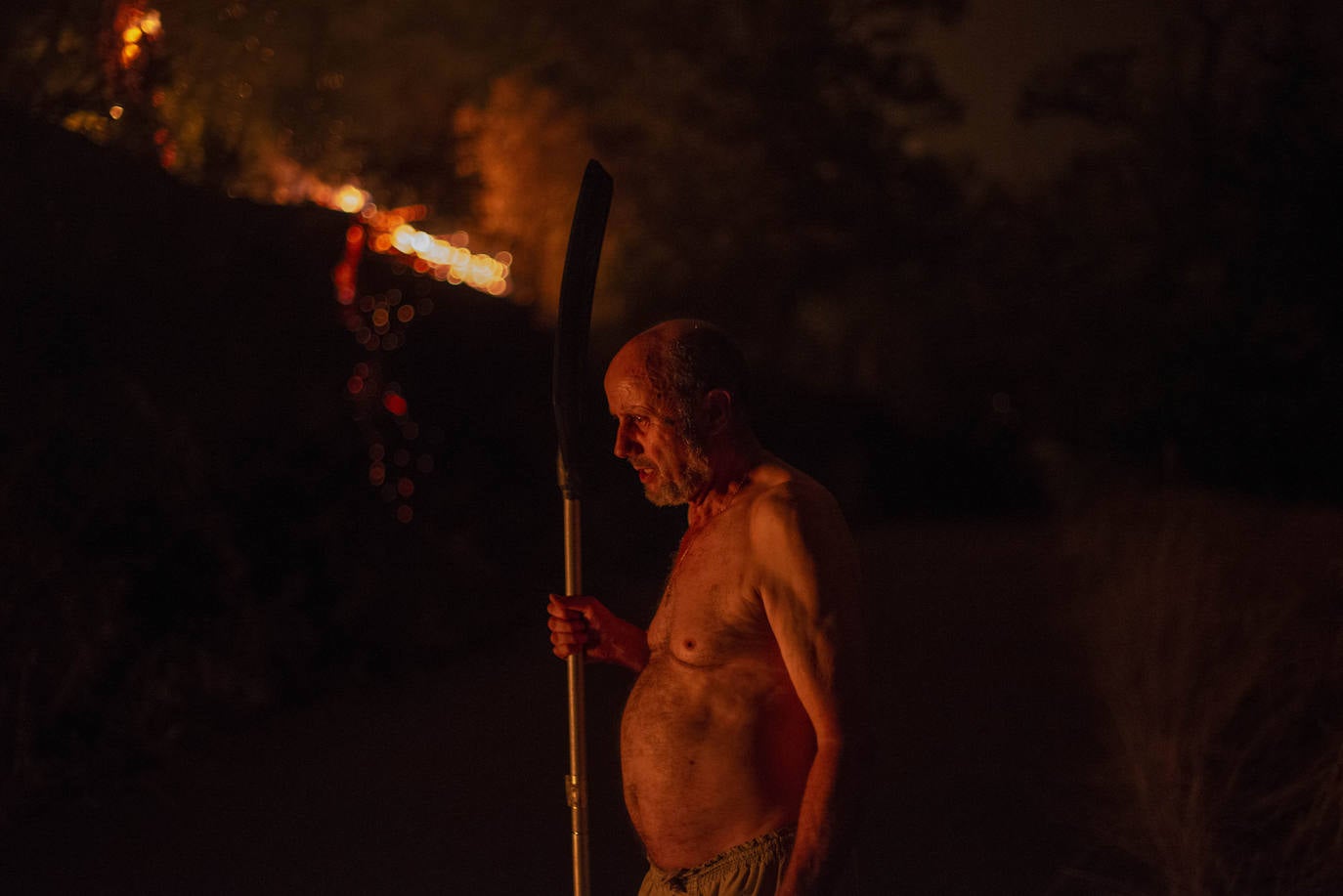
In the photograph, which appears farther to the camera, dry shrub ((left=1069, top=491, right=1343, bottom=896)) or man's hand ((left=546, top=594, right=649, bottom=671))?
dry shrub ((left=1069, top=491, right=1343, bottom=896))

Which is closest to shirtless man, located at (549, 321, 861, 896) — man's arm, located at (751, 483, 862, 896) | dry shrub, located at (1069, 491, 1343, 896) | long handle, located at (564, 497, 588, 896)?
man's arm, located at (751, 483, 862, 896)

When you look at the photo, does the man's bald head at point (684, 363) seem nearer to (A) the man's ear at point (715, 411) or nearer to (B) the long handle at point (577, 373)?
(A) the man's ear at point (715, 411)

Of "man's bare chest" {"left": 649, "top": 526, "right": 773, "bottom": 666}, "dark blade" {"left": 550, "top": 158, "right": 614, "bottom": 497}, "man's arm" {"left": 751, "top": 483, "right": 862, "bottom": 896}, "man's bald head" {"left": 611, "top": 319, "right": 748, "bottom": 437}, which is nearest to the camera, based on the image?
"man's arm" {"left": 751, "top": 483, "right": 862, "bottom": 896}

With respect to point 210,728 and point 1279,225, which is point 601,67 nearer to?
point 1279,225

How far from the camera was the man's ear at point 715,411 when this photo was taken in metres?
2.62

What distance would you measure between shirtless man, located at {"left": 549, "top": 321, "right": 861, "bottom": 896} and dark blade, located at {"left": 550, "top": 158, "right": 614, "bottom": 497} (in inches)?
7.4

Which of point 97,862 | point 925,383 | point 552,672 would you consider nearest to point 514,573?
point 552,672

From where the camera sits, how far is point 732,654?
2527mm

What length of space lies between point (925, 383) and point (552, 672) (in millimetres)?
20769

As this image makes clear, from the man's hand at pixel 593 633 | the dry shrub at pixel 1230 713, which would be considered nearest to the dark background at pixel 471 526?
the dry shrub at pixel 1230 713

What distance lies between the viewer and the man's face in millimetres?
2609

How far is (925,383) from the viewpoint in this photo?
29.8m

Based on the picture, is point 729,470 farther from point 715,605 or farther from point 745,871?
point 745,871

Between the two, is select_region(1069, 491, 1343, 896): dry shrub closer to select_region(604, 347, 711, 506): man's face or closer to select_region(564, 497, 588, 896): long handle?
select_region(564, 497, 588, 896): long handle
